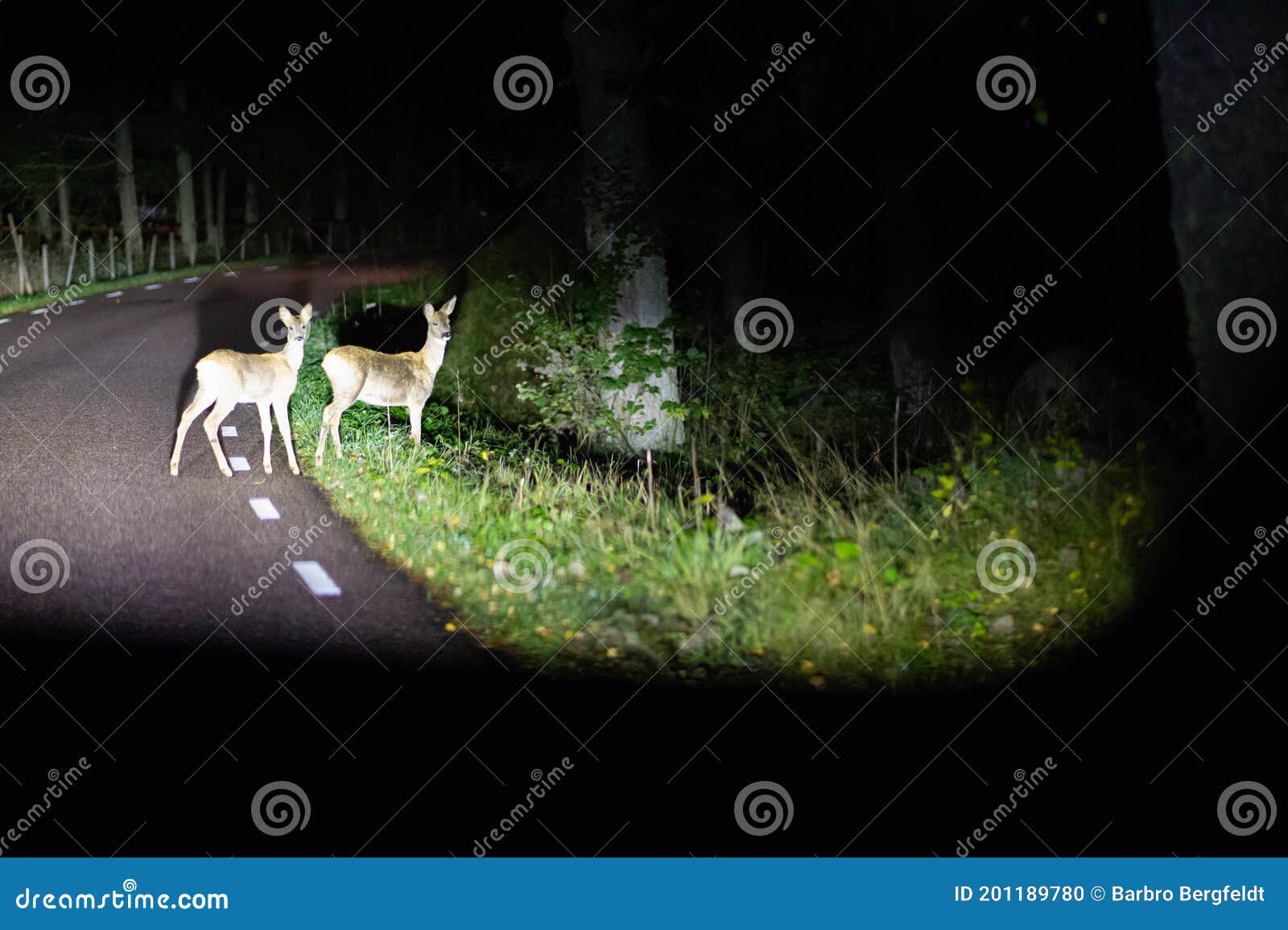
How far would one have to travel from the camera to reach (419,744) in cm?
580

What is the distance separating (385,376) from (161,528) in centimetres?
250

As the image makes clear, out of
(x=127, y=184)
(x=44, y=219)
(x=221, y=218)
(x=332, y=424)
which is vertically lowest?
(x=44, y=219)

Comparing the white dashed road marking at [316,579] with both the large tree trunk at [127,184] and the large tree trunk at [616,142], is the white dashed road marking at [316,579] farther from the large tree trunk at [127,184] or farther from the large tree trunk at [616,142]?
the large tree trunk at [127,184]

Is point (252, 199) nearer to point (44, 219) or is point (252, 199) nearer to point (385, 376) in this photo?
point (44, 219)

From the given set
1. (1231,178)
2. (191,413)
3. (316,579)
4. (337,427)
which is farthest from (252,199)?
(1231,178)

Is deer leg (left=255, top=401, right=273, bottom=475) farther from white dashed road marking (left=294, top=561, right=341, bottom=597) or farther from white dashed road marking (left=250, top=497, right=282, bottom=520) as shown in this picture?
white dashed road marking (left=294, top=561, right=341, bottom=597)

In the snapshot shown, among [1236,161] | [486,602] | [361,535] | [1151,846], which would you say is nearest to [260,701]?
[486,602]

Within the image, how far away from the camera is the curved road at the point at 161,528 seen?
7344 millimetres

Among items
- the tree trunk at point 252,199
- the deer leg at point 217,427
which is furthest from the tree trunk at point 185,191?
the deer leg at point 217,427

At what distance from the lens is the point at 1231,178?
662cm

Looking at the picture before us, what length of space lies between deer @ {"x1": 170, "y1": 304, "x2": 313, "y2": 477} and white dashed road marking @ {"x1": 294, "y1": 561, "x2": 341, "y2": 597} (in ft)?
7.80

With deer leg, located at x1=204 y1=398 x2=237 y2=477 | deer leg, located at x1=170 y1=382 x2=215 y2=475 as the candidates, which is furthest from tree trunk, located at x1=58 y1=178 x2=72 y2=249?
deer leg, located at x1=204 y1=398 x2=237 y2=477

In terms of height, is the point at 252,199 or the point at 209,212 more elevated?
the point at 209,212

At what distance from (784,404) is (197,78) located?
32.3m
